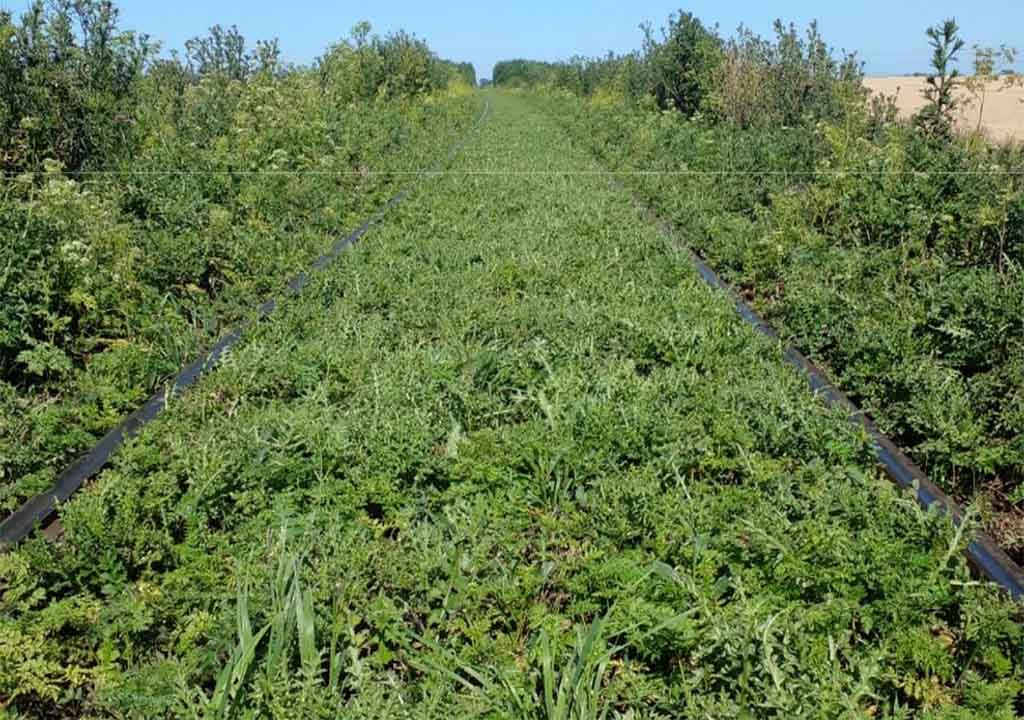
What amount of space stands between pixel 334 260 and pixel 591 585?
190 inches

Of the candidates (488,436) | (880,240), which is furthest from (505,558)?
(880,240)

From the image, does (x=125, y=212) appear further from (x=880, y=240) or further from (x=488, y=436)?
(x=880, y=240)

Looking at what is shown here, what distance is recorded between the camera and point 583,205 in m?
9.30

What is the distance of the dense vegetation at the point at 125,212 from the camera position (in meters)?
4.64

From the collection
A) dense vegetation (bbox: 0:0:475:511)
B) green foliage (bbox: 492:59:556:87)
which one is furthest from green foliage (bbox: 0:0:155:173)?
green foliage (bbox: 492:59:556:87)

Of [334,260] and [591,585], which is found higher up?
[334,260]

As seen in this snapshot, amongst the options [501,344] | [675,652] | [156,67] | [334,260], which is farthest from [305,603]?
[156,67]

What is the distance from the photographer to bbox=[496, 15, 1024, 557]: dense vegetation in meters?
4.18

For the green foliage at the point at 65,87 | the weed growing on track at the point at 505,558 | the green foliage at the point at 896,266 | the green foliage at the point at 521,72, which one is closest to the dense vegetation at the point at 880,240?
the green foliage at the point at 896,266

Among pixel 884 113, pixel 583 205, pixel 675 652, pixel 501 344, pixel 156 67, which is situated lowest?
pixel 675 652

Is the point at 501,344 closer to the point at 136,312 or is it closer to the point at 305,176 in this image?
the point at 136,312

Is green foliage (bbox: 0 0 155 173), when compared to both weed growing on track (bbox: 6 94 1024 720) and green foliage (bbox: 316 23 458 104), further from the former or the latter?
green foliage (bbox: 316 23 458 104)

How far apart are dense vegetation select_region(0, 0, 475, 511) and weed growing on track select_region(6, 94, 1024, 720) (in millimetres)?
517

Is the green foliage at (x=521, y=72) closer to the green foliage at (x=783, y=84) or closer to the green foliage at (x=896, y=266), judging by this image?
the green foliage at (x=783, y=84)
